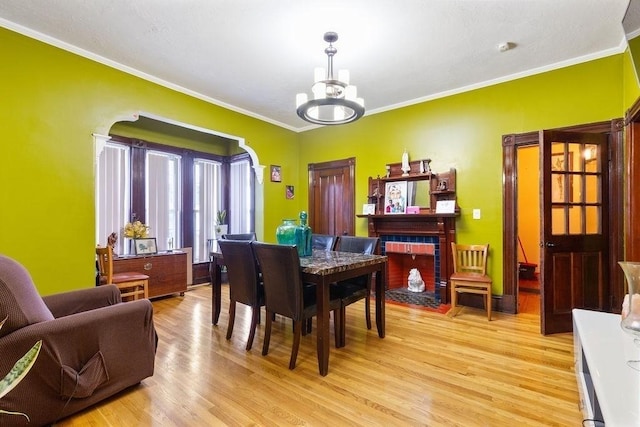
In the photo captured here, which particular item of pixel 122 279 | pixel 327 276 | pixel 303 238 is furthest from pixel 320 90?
pixel 122 279

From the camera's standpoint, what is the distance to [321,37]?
278 centimetres

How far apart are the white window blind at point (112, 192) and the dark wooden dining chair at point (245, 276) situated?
2449 millimetres

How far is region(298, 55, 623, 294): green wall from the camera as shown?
320 cm

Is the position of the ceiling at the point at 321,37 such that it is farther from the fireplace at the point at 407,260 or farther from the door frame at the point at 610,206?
the fireplace at the point at 407,260

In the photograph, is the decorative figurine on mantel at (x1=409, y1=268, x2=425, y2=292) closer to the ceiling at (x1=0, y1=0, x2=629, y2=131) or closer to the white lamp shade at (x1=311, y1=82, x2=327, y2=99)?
the ceiling at (x1=0, y1=0, x2=629, y2=131)

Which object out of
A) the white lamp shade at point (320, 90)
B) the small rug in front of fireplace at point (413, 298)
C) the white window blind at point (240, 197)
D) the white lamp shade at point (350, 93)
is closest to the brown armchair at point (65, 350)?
the white lamp shade at point (320, 90)

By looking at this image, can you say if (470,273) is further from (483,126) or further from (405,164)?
(483,126)

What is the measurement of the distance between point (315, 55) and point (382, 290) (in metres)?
2.37

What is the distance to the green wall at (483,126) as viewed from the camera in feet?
10.5

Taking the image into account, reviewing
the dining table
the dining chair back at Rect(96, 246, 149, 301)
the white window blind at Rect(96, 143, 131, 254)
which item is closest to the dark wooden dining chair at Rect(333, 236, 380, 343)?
the dining table

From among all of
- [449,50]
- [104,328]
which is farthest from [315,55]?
[104,328]

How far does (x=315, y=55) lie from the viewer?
3094 mm

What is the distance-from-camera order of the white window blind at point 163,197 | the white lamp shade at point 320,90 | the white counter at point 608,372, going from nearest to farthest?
the white counter at point 608,372
the white lamp shade at point 320,90
the white window blind at point 163,197

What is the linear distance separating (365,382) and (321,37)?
2.80 m
